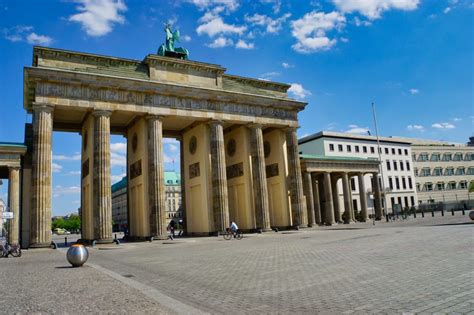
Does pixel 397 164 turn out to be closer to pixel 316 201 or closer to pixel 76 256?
pixel 316 201

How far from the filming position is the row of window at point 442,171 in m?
89.9

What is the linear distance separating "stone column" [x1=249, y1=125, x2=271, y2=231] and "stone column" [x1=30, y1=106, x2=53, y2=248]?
2008 centimetres

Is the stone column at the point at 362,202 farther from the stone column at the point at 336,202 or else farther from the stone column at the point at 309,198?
the stone column at the point at 309,198

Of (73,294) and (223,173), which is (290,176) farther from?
(73,294)

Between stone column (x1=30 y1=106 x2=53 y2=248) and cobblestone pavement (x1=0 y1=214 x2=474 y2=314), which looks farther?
stone column (x1=30 y1=106 x2=53 y2=248)

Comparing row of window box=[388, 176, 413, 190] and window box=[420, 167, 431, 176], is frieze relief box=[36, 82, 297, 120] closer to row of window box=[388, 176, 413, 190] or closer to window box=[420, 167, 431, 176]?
row of window box=[388, 176, 413, 190]

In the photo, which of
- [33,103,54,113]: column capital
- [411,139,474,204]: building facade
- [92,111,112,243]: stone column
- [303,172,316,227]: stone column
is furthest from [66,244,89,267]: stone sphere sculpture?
[411,139,474,204]: building facade

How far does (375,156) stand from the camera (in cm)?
7888

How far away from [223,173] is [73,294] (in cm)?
2948

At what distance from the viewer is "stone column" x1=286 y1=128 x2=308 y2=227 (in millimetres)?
42938

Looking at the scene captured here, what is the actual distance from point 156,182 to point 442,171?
275 feet

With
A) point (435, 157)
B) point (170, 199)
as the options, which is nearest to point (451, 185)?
point (435, 157)

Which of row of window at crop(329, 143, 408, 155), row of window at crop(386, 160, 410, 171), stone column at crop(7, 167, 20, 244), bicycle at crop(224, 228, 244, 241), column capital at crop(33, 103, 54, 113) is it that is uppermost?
row of window at crop(329, 143, 408, 155)

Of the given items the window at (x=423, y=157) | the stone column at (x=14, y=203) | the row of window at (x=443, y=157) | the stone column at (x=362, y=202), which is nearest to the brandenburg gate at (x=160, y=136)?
the stone column at (x=14, y=203)
